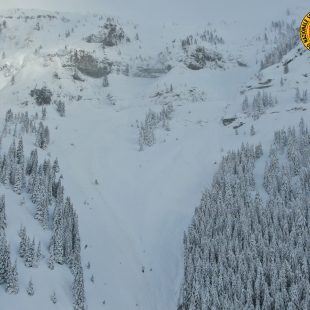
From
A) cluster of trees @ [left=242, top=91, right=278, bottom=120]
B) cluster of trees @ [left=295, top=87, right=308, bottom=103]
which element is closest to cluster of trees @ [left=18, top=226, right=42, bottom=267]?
cluster of trees @ [left=242, top=91, right=278, bottom=120]

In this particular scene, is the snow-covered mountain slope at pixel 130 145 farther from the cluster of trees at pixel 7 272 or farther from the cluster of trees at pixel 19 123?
the cluster of trees at pixel 19 123

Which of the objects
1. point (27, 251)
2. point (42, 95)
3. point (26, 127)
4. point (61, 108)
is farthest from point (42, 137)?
point (27, 251)

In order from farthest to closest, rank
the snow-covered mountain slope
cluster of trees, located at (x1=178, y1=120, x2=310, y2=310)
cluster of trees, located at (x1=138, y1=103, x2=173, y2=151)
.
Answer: cluster of trees, located at (x1=138, y1=103, x2=173, y2=151) < the snow-covered mountain slope < cluster of trees, located at (x1=178, y1=120, x2=310, y2=310)

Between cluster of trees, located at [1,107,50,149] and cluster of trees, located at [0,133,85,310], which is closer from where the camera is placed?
cluster of trees, located at [0,133,85,310]

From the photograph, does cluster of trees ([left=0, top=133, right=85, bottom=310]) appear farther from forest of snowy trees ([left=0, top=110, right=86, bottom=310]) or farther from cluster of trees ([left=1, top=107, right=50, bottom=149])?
cluster of trees ([left=1, top=107, right=50, bottom=149])

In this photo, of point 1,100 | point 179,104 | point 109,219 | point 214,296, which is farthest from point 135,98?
point 214,296
